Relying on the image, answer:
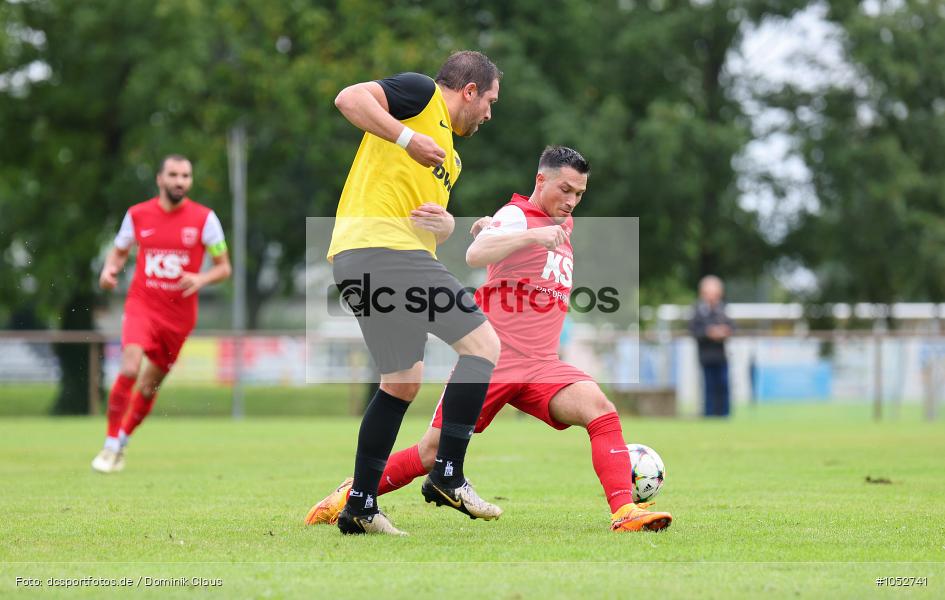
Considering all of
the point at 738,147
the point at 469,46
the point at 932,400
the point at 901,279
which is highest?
the point at 469,46

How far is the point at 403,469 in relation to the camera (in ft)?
21.2

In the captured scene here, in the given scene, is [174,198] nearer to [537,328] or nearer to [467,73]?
[537,328]

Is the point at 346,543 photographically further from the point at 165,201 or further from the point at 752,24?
the point at 752,24

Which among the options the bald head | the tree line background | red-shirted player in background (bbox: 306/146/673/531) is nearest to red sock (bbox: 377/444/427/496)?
red-shirted player in background (bbox: 306/146/673/531)

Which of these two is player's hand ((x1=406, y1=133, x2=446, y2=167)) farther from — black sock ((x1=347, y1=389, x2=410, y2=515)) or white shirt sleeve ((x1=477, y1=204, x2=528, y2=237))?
black sock ((x1=347, y1=389, x2=410, y2=515))

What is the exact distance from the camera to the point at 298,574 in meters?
4.61

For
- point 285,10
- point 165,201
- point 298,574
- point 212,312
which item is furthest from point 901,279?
point 212,312

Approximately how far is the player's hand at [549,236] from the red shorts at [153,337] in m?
5.18

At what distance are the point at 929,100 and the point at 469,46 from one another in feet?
32.1

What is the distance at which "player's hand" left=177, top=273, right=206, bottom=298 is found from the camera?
33.6 feet

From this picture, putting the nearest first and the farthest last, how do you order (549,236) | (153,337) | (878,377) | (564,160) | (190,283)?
(549,236), (564,160), (190,283), (153,337), (878,377)

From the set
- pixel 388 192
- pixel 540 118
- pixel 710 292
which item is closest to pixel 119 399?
pixel 388 192

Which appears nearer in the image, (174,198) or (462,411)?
(462,411)

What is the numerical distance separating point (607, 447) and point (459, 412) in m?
0.74
